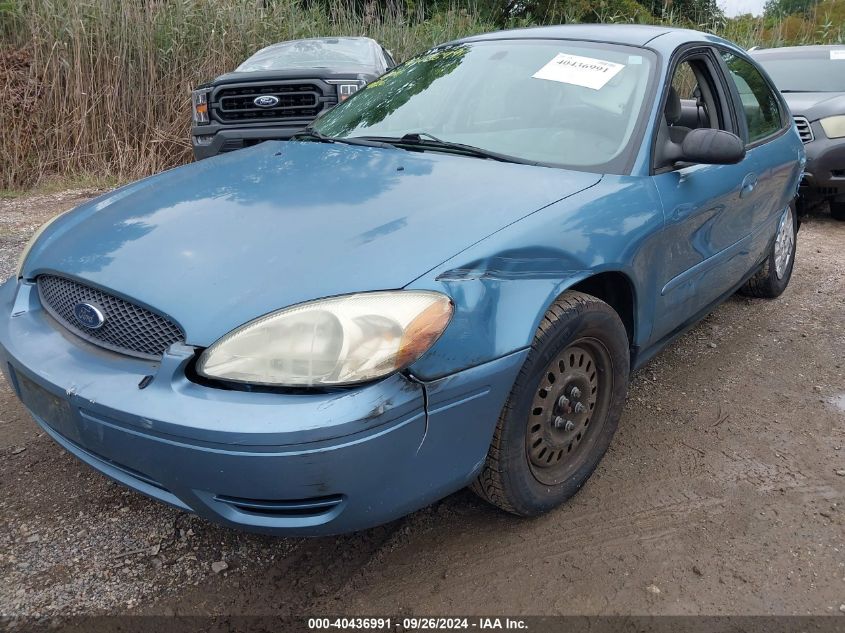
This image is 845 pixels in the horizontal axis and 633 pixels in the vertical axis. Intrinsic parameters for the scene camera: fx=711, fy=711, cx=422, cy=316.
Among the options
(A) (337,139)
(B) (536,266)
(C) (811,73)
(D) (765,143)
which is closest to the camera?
(B) (536,266)

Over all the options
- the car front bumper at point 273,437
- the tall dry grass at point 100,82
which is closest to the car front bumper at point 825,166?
the car front bumper at point 273,437

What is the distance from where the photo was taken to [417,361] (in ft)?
5.58

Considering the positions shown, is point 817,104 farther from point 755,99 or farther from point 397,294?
point 397,294

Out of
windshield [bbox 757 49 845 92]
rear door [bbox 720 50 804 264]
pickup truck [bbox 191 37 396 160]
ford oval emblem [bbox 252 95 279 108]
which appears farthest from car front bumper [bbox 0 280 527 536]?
windshield [bbox 757 49 845 92]

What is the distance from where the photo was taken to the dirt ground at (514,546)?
1967 mm

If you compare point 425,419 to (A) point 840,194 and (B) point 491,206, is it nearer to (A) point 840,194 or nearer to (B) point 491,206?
(B) point 491,206

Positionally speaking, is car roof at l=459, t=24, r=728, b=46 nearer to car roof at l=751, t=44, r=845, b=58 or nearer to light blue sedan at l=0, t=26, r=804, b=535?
light blue sedan at l=0, t=26, r=804, b=535

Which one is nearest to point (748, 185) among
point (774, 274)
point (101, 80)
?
point (774, 274)

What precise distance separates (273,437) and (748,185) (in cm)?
254

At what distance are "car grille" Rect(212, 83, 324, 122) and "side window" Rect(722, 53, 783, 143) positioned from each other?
157 inches

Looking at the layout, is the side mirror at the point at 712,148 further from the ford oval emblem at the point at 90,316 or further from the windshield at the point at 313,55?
the windshield at the point at 313,55

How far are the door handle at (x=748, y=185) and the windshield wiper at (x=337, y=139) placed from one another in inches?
62.5

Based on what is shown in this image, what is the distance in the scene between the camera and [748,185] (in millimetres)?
3176

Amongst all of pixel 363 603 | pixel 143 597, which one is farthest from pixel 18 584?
pixel 363 603
